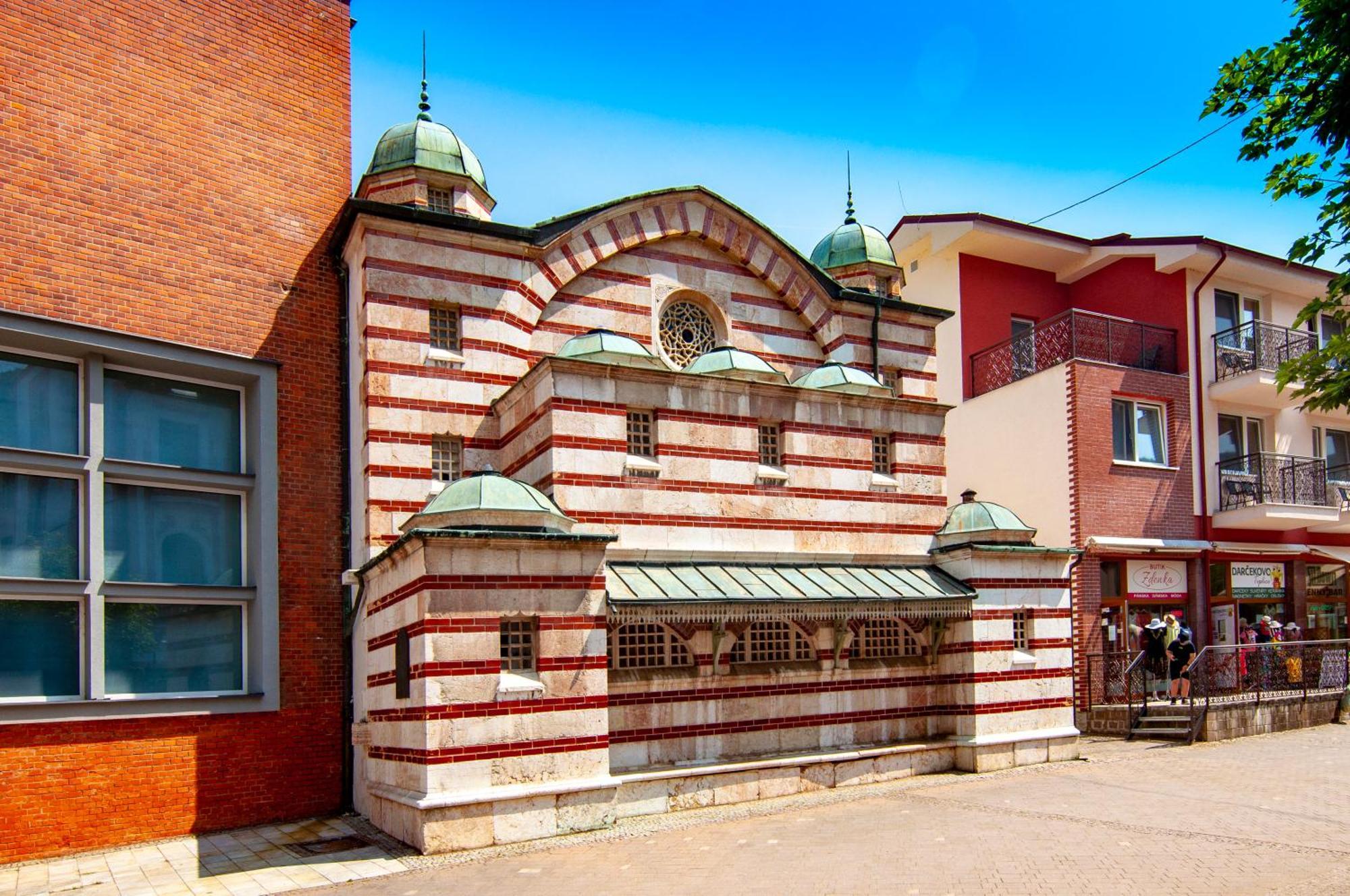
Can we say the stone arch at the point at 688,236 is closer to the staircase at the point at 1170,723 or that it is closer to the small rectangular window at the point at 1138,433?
the small rectangular window at the point at 1138,433

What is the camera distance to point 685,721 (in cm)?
1441

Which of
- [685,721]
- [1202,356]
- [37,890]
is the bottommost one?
[37,890]

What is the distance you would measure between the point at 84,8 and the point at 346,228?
4147 millimetres

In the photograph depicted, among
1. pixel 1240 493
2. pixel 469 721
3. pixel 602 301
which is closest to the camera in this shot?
pixel 469 721

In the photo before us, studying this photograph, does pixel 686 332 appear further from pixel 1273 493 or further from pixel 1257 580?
pixel 1257 580

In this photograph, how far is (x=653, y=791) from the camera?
13242 millimetres

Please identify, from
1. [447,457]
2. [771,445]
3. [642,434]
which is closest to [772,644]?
[771,445]

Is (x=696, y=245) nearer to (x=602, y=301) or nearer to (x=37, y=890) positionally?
(x=602, y=301)

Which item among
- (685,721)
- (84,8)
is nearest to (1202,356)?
(685,721)

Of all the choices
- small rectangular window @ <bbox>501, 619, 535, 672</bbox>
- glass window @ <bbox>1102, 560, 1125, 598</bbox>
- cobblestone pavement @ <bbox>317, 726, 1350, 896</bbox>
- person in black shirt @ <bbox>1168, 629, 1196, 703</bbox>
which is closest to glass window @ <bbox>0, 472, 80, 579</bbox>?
small rectangular window @ <bbox>501, 619, 535, 672</bbox>

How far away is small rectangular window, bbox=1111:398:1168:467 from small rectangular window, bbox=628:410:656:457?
12.1 meters

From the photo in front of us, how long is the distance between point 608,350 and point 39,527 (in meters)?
7.50

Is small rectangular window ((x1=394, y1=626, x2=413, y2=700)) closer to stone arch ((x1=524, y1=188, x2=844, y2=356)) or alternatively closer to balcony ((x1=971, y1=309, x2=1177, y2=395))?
stone arch ((x1=524, y1=188, x2=844, y2=356))

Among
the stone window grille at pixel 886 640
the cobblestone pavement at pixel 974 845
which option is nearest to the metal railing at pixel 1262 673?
the cobblestone pavement at pixel 974 845
